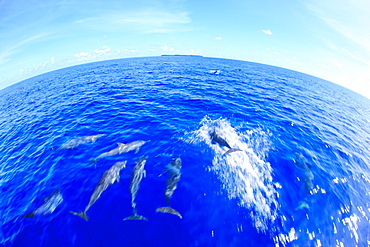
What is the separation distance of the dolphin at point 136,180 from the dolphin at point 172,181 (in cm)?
127

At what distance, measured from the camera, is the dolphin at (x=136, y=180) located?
7.69m

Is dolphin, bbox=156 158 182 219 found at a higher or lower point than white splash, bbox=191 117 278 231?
higher

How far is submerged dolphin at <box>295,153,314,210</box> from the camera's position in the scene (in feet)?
28.7

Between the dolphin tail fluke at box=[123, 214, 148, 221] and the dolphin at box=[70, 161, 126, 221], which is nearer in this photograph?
the dolphin tail fluke at box=[123, 214, 148, 221]

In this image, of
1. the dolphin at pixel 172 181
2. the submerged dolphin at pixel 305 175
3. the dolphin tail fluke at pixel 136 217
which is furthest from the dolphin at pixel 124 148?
the submerged dolphin at pixel 305 175

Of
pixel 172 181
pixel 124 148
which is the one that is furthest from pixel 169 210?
pixel 124 148

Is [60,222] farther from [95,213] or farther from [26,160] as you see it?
[26,160]

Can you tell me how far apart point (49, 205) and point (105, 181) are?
3190 millimetres

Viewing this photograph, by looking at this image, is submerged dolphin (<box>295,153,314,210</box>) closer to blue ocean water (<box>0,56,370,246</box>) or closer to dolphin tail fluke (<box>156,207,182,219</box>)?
blue ocean water (<box>0,56,370,246</box>)

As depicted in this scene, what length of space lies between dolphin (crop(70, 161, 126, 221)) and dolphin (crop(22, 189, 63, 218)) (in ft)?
5.28

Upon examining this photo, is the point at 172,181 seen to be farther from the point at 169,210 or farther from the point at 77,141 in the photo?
the point at 77,141

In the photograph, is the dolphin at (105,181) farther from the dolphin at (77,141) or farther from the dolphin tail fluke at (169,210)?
the dolphin at (77,141)

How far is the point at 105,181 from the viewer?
9578 millimetres

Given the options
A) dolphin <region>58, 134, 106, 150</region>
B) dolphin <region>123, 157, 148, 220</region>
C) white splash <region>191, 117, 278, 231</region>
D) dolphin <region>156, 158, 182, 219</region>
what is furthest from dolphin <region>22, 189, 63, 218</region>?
white splash <region>191, 117, 278, 231</region>
